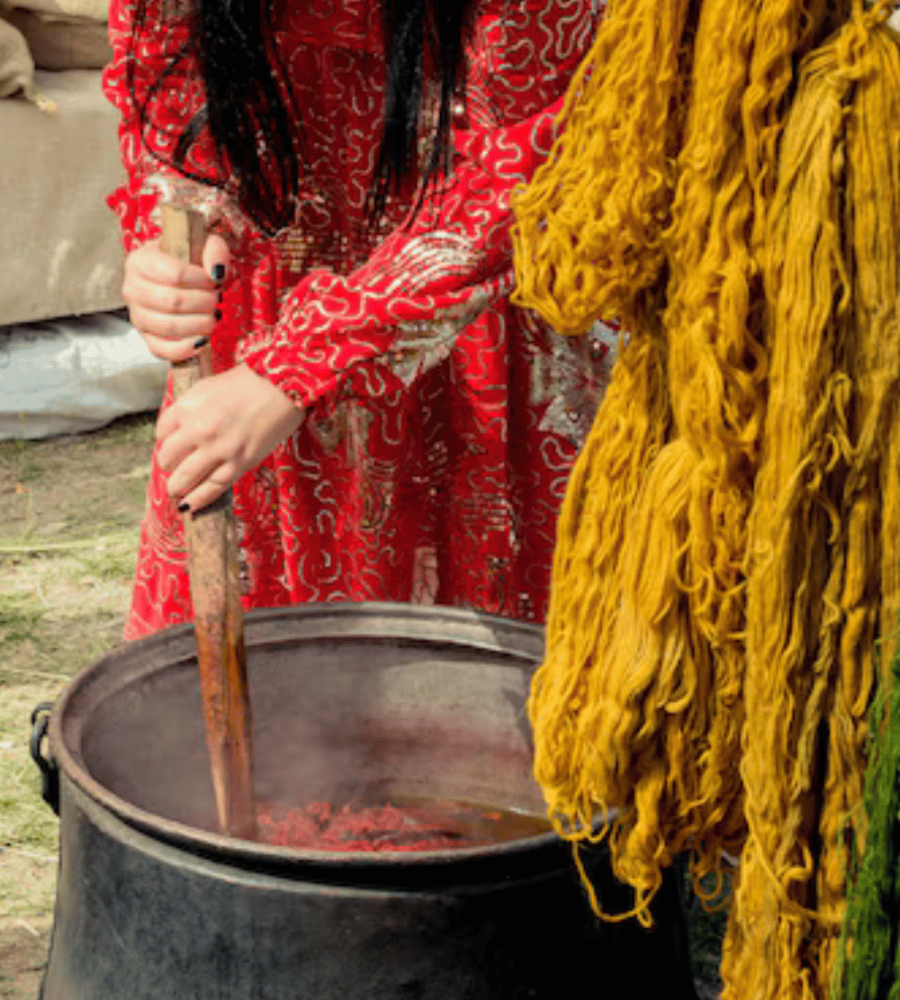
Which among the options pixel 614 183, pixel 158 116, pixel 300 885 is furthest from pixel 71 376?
pixel 614 183

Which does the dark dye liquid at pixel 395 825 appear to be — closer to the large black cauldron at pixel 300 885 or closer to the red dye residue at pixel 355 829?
the red dye residue at pixel 355 829

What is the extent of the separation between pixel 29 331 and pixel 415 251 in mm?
3027

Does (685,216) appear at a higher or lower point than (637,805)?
higher

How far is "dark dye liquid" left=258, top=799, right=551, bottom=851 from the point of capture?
1.68 meters

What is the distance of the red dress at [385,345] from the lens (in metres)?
1.46

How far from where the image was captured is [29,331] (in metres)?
4.29

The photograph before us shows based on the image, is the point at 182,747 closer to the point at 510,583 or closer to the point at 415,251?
the point at 510,583

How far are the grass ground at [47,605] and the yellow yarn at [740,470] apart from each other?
0.97m

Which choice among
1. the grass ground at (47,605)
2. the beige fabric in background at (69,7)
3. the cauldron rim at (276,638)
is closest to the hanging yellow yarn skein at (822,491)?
the cauldron rim at (276,638)

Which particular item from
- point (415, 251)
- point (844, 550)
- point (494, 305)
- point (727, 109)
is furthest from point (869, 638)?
point (494, 305)

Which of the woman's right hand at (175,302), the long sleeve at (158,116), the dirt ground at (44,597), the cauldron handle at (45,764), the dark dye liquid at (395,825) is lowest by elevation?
the dirt ground at (44,597)

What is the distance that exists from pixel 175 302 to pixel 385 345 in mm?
193

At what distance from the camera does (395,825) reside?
1.73 meters

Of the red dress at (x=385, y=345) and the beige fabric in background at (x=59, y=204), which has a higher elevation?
the red dress at (x=385, y=345)
